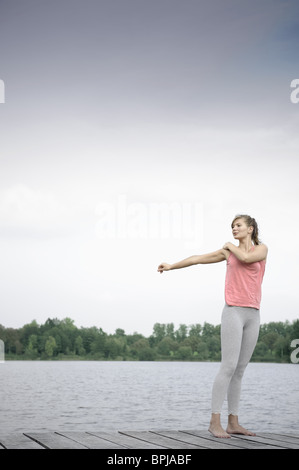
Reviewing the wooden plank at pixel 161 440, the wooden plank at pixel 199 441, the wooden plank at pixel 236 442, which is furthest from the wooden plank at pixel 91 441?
the wooden plank at pixel 236 442

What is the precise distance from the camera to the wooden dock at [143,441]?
335cm

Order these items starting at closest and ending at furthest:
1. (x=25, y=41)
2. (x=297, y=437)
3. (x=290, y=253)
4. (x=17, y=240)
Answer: (x=297, y=437) → (x=25, y=41) → (x=17, y=240) → (x=290, y=253)

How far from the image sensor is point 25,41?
22156 millimetres

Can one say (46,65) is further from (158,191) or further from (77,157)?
(158,191)

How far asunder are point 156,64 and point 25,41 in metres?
17.3

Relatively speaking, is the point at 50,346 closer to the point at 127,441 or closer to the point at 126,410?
the point at 126,410

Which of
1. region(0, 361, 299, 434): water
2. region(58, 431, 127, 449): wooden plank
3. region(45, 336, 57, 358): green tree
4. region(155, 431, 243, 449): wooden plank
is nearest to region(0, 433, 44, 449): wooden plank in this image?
region(58, 431, 127, 449): wooden plank

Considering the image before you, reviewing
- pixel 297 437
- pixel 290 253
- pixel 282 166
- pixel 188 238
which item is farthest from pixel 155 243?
pixel 297 437

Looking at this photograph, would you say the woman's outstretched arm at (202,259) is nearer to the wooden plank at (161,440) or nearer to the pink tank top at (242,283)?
the pink tank top at (242,283)

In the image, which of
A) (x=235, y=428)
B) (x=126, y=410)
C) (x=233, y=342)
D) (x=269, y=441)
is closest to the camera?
(x=269, y=441)

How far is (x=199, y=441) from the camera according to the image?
11.8 feet

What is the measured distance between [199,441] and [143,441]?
326 mm

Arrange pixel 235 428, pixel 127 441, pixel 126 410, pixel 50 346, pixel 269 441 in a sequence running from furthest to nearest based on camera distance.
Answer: pixel 50 346
pixel 126 410
pixel 235 428
pixel 269 441
pixel 127 441

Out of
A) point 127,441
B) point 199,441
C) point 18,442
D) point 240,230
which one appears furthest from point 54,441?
point 240,230
